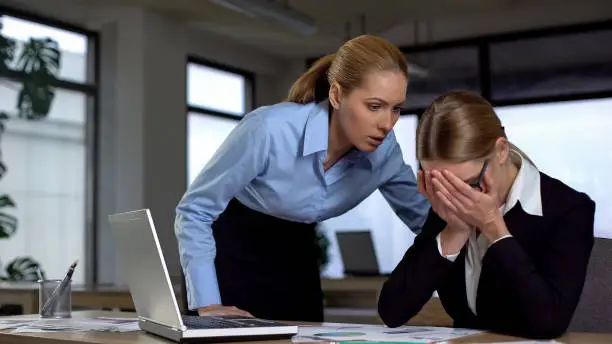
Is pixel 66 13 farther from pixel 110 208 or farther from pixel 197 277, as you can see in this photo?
pixel 197 277

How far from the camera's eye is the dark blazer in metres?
1.48

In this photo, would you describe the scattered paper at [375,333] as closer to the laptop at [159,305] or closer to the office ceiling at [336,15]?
the laptop at [159,305]

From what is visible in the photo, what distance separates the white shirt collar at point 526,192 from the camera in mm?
1605

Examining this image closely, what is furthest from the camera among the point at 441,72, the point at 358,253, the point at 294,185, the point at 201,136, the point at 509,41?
the point at 201,136

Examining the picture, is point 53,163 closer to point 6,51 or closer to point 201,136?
point 6,51

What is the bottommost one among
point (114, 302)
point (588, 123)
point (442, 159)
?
point (114, 302)

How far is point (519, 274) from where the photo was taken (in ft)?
4.88

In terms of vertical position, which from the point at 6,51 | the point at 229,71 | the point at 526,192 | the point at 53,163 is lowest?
the point at 526,192

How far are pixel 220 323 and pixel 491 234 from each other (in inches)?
19.5

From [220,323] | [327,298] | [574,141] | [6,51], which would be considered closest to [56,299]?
[220,323]

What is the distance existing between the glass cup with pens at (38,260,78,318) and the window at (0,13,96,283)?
493cm

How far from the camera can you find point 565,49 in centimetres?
812

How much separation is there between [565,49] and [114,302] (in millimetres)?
5505

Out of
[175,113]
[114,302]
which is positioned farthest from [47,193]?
[114,302]
